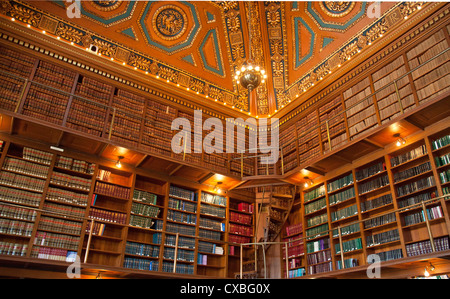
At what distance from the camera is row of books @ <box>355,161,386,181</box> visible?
595 cm

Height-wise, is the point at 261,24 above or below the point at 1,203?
above

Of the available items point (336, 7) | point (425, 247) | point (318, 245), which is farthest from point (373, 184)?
point (336, 7)

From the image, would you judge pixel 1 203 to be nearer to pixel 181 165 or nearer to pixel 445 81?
pixel 181 165

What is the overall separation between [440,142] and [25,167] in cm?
637

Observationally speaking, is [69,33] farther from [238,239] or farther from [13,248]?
[238,239]

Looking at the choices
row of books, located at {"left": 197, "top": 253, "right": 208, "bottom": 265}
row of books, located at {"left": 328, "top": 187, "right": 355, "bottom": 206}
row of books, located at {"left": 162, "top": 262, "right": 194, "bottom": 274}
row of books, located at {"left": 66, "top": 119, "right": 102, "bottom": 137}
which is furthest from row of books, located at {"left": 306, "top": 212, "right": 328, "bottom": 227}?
row of books, located at {"left": 66, "top": 119, "right": 102, "bottom": 137}

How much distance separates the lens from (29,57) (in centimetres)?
626

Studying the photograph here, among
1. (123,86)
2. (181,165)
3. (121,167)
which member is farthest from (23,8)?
(181,165)

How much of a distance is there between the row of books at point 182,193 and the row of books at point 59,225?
72.8 inches

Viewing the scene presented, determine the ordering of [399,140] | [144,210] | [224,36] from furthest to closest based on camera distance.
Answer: [224,36] < [144,210] < [399,140]

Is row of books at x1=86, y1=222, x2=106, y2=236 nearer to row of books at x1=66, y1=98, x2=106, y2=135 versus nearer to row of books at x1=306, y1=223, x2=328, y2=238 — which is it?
row of books at x1=66, y1=98, x2=106, y2=135

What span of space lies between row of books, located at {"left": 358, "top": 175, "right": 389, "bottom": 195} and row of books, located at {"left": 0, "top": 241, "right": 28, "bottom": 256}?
5.41 metres

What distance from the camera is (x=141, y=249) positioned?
6098 mm
